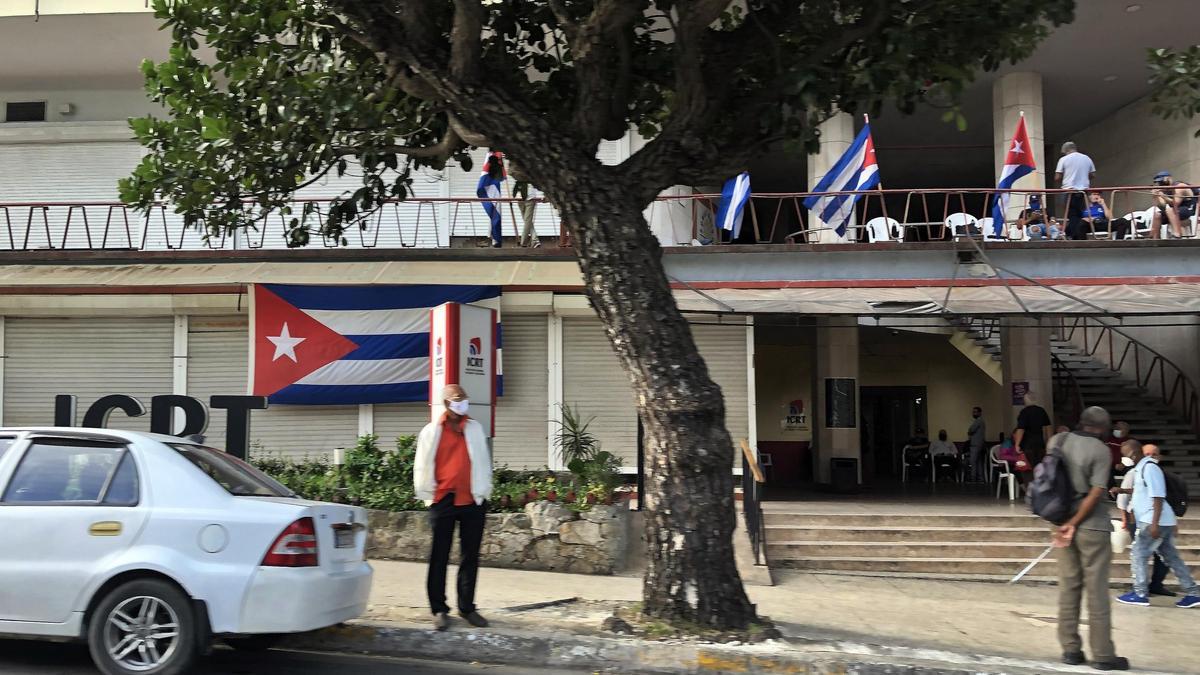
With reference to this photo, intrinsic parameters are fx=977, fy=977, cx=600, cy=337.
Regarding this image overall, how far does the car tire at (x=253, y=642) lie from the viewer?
653 cm

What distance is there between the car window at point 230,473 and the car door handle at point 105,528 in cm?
56

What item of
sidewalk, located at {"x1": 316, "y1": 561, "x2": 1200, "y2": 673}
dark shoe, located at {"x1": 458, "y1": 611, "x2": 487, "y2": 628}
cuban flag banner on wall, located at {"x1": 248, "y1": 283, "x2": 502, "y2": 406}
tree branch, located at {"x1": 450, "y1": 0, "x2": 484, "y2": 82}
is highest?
tree branch, located at {"x1": 450, "y1": 0, "x2": 484, "y2": 82}

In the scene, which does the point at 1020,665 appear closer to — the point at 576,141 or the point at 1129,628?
the point at 1129,628

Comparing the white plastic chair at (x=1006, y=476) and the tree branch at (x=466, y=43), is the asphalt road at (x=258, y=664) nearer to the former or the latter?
the tree branch at (x=466, y=43)

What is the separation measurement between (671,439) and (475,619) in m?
1.93

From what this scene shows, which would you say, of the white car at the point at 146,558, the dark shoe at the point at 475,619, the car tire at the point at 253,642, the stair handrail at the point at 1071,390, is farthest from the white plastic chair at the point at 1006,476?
the white car at the point at 146,558

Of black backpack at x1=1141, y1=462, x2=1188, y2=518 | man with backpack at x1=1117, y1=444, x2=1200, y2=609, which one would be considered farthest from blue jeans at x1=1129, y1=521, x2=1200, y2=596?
black backpack at x1=1141, y1=462, x2=1188, y2=518

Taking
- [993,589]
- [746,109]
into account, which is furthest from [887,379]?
[746,109]

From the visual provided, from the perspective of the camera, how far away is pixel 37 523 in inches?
224

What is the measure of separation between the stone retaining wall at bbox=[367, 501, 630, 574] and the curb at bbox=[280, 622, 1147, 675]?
10.7 feet

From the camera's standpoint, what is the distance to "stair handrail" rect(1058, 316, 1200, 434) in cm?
1762

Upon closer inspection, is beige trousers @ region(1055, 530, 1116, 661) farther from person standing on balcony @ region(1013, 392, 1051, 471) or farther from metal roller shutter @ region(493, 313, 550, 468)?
person standing on balcony @ region(1013, 392, 1051, 471)

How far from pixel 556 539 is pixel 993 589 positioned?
4.90 m

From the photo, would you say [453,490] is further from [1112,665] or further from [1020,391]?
[1020,391]
